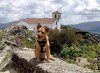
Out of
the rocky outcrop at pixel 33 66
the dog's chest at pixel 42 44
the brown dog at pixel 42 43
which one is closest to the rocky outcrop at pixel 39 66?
the rocky outcrop at pixel 33 66

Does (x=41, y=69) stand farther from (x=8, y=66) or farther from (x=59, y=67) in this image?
(x=8, y=66)

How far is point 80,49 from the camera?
4744 cm

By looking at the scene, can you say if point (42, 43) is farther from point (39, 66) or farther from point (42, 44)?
point (39, 66)

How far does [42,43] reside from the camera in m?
8.89

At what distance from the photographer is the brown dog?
875 cm

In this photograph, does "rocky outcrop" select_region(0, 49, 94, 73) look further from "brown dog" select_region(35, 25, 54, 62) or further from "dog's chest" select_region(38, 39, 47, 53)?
"dog's chest" select_region(38, 39, 47, 53)

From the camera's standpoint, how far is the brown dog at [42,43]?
8750 mm

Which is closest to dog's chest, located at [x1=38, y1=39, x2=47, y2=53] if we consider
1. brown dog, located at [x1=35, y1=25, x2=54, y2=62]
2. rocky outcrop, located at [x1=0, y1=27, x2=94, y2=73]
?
brown dog, located at [x1=35, y1=25, x2=54, y2=62]

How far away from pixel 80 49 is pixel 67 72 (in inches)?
1586

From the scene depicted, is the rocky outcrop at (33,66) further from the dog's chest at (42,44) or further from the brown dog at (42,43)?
the dog's chest at (42,44)

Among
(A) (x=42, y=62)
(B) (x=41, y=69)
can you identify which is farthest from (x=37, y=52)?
(B) (x=41, y=69)

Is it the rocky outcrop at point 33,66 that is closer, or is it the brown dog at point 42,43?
the rocky outcrop at point 33,66

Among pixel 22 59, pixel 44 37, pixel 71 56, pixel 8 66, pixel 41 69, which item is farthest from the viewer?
pixel 71 56

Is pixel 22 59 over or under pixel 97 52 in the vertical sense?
over
